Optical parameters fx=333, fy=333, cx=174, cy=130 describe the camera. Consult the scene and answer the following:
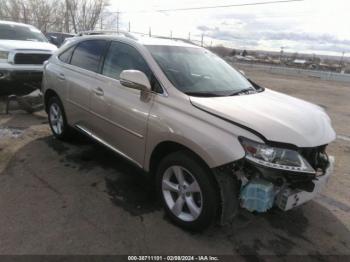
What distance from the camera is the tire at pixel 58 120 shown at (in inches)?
204

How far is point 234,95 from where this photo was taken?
139 inches

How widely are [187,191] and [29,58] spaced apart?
20.2 feet

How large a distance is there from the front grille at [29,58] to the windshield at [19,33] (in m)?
1.35

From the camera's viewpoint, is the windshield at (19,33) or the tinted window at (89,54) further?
the windshield at (19,33)

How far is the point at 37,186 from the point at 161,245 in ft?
5.94

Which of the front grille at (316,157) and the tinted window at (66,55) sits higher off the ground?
the tinted window at (66,55)

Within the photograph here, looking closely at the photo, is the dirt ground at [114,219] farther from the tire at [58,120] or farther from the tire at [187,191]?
the tire at [58,120]

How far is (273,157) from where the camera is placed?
105 inches

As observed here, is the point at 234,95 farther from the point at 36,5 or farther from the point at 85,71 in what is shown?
the point at 36,5

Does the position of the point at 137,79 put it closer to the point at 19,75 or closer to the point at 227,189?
the point at 227,189

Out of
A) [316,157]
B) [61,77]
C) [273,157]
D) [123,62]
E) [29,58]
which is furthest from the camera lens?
[29,58]

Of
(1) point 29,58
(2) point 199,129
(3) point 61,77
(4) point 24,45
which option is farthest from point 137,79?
(4) point 24,45

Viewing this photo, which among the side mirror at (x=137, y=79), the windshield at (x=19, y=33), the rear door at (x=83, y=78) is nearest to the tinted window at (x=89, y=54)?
the rear door at (x=83, y=78)

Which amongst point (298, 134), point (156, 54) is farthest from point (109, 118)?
point (298, 134)
